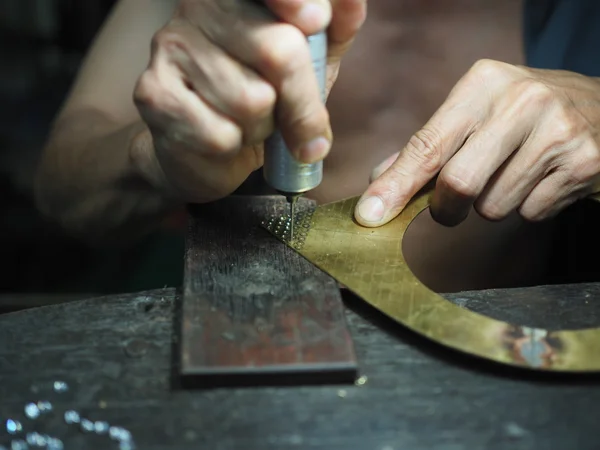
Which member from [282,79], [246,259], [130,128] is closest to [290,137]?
[282,79]

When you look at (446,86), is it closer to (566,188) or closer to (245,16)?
(566,188)

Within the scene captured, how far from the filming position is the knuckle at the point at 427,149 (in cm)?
92

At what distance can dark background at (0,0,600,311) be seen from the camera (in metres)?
2.16

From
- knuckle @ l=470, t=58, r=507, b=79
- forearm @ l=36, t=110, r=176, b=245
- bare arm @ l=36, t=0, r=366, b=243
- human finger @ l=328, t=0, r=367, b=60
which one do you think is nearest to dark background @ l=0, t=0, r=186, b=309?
forearm @ l=36, t=110, r=176, b=245

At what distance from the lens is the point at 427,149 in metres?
0.92

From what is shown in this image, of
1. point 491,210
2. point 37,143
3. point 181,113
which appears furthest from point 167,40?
point 37,143

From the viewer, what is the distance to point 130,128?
44.1 inches

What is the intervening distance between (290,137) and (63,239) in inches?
68.3

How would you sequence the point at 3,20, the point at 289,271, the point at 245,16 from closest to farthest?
the point at 245,16 → the point at 289,271 → the point at 3,20

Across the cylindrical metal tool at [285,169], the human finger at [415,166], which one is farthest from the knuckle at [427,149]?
the cylindrical metal tool at [285,169]

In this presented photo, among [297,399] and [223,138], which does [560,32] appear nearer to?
[223,138]

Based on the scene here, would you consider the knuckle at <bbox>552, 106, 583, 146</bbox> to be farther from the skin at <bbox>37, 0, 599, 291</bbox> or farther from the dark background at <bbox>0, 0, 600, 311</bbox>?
the dark background at <bbox>0, 0, 600, 311</bbox>

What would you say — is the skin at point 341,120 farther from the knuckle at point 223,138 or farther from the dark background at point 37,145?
the dark background at point 37,145

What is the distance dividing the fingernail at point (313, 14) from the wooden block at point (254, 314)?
0.94 ft
